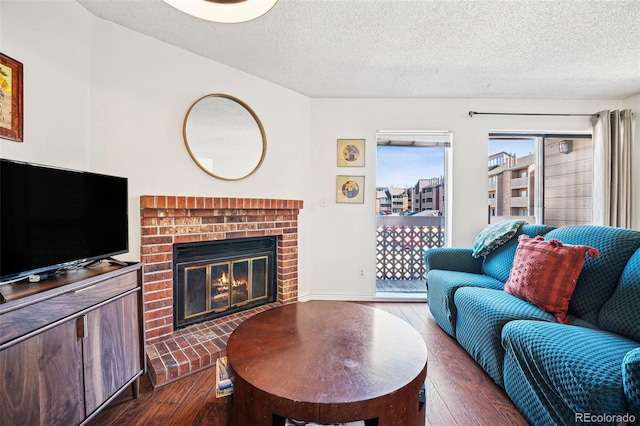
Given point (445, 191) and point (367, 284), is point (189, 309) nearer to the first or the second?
point (367, 284)

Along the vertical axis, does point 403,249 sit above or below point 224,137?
below

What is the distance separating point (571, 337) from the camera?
1143mm

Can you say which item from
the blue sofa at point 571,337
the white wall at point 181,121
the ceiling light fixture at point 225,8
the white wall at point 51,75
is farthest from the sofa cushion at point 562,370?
the white wall at point 51,75

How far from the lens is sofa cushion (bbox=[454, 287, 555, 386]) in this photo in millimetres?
1432

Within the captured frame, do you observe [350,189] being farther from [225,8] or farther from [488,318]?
[225,8]

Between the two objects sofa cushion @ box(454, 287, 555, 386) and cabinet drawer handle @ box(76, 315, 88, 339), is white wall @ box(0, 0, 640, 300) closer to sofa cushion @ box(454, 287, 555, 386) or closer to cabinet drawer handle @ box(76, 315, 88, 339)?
cabinet drawer handle @ box(76, 315, 88, 339)

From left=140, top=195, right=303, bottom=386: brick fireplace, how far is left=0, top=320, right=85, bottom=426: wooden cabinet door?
47 centimetres

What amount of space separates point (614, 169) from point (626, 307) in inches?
93.5

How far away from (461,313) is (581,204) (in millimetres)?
2437

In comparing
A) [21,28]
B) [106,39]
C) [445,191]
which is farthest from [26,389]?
[445,191]

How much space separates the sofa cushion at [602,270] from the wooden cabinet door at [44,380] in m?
2.50

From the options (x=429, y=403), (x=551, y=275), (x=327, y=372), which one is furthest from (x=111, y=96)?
(x=551, y=275)

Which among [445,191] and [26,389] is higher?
[445,191]

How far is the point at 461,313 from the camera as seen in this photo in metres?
1.79
